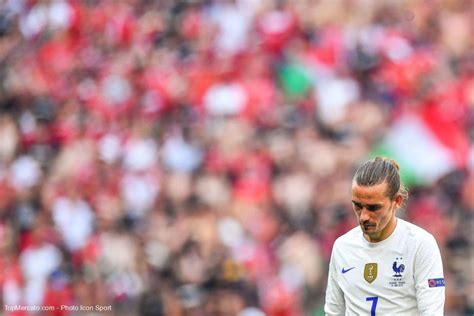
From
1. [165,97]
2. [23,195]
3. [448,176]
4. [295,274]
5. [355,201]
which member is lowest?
[355,201]

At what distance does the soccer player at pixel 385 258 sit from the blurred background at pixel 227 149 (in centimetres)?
426

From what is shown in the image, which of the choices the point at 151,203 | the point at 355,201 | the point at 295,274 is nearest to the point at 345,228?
the point at 295,274

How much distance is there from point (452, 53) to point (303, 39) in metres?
1.65

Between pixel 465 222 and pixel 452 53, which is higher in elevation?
pixel 452 53

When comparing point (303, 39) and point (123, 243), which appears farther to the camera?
point (303, 39)

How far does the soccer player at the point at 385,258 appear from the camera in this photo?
461cm

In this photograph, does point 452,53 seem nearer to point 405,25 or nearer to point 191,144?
point 405,25

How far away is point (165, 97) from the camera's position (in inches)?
479

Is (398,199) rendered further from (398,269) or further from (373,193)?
(398,269)

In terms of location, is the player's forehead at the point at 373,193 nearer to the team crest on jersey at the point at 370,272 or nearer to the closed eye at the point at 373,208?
the closed eye at the point at 373,208

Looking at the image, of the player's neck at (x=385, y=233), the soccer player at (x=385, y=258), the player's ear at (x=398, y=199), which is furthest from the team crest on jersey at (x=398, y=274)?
the player's ear at (x=398, y=199)

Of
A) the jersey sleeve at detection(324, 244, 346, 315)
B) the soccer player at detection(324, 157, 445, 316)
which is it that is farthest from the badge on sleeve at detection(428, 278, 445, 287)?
the jersey sleeve at detection(324, 244, 346, 315)

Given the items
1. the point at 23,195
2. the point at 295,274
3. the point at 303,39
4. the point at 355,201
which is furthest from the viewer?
the point at 303,39

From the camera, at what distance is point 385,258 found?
4762 millimetres
